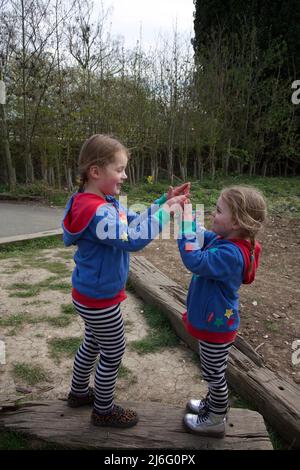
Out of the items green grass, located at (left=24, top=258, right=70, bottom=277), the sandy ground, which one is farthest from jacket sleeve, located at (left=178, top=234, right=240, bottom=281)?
green grass, located at (left=24, top=258, right=70, bottom=277)

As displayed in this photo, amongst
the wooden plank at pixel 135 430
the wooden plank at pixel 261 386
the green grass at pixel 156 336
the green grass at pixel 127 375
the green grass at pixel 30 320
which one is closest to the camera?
the wooden plank at pixel 135 430

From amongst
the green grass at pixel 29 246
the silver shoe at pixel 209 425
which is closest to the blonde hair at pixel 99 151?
the silver shoe at pixel 209 425

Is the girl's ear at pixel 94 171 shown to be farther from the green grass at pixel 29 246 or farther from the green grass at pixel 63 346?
the green grass at pixel 29 246

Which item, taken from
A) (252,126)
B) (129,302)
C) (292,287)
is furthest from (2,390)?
(252,126)

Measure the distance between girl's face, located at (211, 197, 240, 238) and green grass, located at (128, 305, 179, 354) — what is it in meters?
1.58

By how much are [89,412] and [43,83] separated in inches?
410

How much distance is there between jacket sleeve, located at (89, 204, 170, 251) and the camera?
1653 mm

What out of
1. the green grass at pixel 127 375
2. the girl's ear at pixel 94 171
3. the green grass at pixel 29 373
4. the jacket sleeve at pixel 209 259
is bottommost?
the green grass at pixel 127 375

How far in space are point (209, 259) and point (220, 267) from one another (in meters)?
0.06

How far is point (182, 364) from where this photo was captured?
2.87 meters

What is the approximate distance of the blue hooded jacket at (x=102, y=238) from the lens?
1668mm

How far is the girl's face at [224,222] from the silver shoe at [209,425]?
884 millimetres

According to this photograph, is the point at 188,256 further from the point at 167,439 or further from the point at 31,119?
the point at 31,119

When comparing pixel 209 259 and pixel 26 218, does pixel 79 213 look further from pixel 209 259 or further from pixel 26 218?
pixel 26 218
